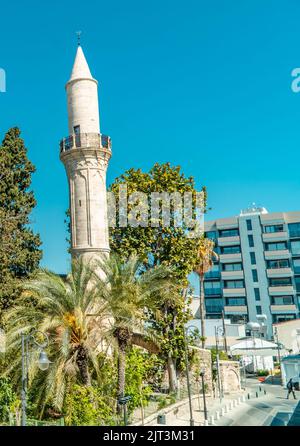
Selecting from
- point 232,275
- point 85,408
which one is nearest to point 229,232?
point 232,275

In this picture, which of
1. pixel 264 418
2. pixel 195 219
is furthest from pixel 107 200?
pixel 264 418

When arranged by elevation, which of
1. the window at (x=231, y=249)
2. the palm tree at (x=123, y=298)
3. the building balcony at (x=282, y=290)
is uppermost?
the window at (x=231, y=249)

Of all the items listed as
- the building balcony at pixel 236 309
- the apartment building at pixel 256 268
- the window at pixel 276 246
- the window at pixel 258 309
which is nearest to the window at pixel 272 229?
the apartment building at pixel 256 268

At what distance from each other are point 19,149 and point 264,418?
82.5 ft

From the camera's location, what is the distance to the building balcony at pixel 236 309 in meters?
73.4

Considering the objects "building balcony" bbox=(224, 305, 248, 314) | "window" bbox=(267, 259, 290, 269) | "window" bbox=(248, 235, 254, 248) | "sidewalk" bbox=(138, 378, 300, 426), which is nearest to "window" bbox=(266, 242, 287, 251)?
"window" bbox=(267, 259, 290, 269)

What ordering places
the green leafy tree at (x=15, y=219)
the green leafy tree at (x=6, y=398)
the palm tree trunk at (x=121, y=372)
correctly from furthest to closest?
the green leafy tree at (x=15, y=219)
the palm tree trunk at (x=121, y=372)
the green leafy tree at (x=6, y=398)

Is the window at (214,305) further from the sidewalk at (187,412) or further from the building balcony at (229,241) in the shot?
the sidewalk at (187,412)

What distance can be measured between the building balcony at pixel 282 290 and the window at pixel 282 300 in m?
0.61

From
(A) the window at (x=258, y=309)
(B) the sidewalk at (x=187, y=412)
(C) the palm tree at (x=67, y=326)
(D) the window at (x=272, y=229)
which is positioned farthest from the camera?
(D) the window at (x=272, y=229)

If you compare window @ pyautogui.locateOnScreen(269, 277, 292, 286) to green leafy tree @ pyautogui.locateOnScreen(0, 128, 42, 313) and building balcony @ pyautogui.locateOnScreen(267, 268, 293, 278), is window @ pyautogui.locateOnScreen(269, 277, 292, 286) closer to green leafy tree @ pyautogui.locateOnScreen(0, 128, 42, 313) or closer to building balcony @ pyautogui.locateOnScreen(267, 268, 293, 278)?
building balcony @ pyautogui.locateOnScreen(267, 268, 293, 278)

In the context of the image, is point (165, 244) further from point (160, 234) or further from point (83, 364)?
point (83, 364)

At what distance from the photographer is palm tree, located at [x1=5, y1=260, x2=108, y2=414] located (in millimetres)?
19781
